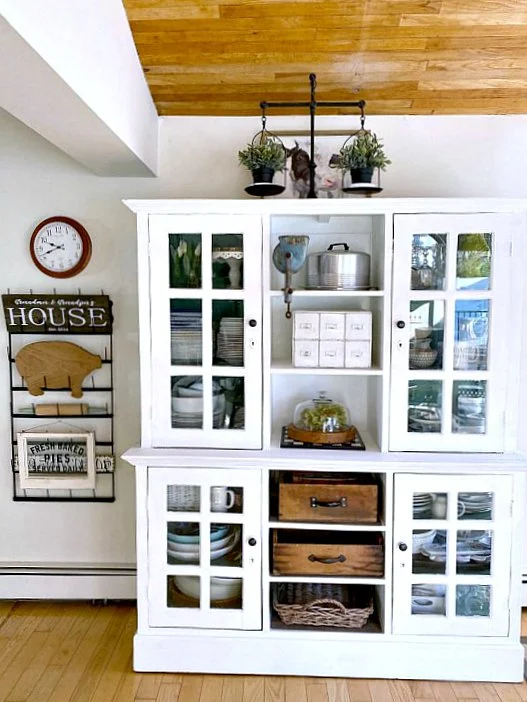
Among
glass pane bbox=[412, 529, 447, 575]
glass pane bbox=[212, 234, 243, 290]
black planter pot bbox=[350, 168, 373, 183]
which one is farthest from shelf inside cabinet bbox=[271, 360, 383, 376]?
black planter pot bbox=[350, 168, 373, 183]

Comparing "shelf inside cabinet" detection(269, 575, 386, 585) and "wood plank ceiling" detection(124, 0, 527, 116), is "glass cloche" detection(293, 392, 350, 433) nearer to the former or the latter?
"shelf inside cabinet" detection(269, 575, 386, 585)

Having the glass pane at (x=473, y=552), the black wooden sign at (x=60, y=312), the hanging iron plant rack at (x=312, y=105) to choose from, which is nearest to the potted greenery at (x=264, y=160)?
the hanging iron plant rack at (x=312, y=105)

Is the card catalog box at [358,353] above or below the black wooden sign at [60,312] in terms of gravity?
below

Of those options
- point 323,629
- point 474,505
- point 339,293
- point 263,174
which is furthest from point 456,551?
point 263,174

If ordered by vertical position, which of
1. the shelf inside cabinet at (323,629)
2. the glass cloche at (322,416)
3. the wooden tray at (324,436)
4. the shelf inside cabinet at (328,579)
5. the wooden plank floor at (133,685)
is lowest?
the wooden plank floor at (133,685)

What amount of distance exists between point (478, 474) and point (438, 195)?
1154mm

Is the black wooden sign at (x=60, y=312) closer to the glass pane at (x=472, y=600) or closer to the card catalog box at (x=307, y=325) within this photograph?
the card catalog box at (x=307, y=325)

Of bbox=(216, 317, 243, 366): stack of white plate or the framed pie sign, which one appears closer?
bbox=(216, 317, 243, 366): stack of white plate

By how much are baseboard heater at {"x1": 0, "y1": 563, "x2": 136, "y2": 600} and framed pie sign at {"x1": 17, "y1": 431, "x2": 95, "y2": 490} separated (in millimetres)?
363

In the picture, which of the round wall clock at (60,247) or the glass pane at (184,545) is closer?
the glass pane at (184,545)

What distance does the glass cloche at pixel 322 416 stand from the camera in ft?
7.52

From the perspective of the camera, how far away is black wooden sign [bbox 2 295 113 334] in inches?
100.0

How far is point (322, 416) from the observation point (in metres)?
2.31

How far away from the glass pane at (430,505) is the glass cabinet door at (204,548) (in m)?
0.58
